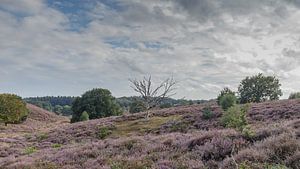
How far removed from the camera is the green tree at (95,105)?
9331 centimetres

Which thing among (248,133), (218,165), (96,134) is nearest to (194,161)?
(218,165)

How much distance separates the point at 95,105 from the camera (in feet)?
314

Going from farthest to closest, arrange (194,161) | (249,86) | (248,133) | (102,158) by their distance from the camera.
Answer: (249,86)
(102,158)
(248,133)
(194,161)

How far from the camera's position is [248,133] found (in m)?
10.6

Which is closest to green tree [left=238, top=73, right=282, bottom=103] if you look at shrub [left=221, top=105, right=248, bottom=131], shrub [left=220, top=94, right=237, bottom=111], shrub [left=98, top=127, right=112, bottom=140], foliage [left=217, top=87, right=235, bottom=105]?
foliage [left=217, top=87, right=235, bottom=105]

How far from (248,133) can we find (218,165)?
108 inches

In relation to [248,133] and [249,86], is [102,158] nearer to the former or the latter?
[248,133]

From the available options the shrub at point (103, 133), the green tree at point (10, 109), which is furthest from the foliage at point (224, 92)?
the green tree at point (10, 109)

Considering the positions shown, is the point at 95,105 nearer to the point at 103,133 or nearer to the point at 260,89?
the point at 260,89

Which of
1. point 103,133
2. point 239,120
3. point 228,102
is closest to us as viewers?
point 239,120

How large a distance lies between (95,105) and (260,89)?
1795 inches

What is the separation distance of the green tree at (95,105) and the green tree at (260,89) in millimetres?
36287

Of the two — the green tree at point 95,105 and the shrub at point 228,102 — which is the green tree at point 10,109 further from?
the shrub at point 228,102

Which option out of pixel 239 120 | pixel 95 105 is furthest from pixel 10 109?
pixel 239 120
